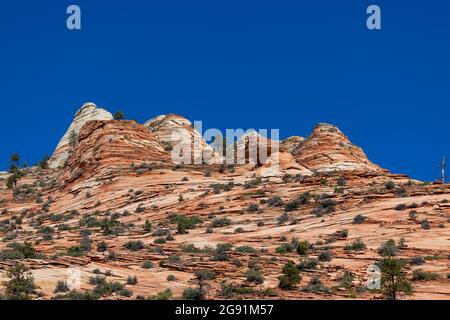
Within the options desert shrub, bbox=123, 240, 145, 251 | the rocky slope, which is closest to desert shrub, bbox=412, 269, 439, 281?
the rocky slope

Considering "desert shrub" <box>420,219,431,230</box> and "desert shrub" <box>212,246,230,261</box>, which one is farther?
"desert shrub" <box>420,219,431,230</box>

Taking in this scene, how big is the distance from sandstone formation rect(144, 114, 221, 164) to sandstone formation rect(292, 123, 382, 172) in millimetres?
9085

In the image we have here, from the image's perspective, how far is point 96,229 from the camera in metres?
39.2

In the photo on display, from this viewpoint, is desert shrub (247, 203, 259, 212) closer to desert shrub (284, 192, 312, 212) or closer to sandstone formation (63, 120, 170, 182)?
desert shrub (284, 192, 312, 212)

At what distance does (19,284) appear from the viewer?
2206 centimetres

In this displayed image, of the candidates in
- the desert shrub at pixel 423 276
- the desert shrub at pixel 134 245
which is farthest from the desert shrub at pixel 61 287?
the desert shrub at pixel 423 276

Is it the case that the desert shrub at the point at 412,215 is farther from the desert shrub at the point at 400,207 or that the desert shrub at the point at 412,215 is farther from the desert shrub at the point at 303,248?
the desert shrub at the point at 303,248

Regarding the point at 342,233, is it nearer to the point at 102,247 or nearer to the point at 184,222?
Answer: the point at 184,222

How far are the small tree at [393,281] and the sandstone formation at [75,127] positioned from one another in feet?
224

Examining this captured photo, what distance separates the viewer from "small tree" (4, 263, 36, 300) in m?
21.3

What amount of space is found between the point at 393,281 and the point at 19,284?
12369 millimetres
